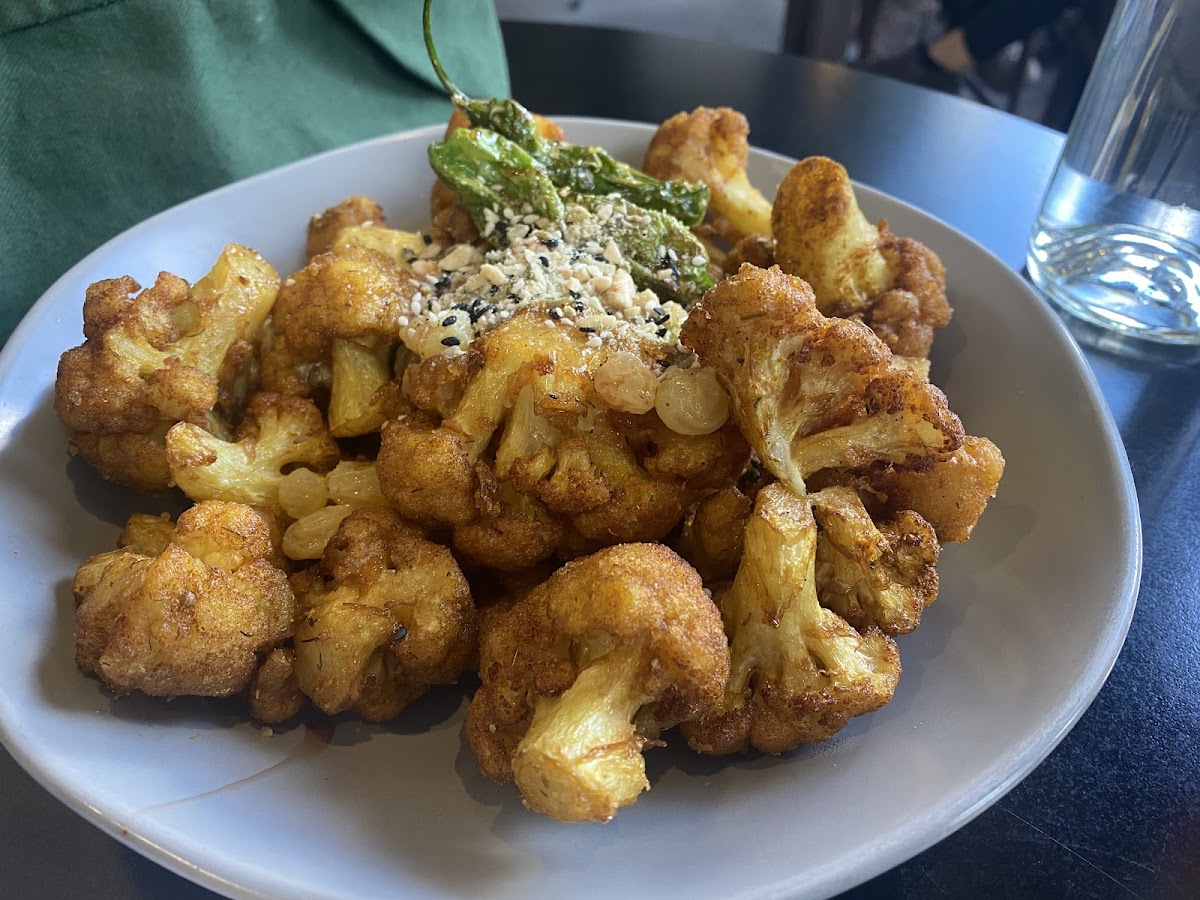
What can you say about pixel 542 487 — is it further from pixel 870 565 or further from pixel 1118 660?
pixel 1118 660

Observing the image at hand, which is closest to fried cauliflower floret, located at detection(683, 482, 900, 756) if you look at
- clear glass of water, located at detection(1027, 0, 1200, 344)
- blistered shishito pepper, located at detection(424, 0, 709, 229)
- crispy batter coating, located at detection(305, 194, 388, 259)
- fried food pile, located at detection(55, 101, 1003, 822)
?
fried food pile, located at detection(55, 101, 1003, 822)

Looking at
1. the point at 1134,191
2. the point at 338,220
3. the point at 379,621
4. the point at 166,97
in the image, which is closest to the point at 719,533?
the point at 379,621

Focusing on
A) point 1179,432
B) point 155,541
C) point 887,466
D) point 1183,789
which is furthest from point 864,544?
point 1179,432

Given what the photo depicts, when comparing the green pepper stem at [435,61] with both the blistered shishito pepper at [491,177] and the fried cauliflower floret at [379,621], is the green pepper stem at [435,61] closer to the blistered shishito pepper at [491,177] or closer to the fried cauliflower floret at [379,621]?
the blistered shishito pepper at [491,177]

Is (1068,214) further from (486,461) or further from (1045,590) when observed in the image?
(486,461)

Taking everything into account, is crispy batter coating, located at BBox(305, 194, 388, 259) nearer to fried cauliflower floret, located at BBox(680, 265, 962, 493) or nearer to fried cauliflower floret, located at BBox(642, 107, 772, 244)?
fried cauliflower floret, located at BBox(642, 107, 772, 244)

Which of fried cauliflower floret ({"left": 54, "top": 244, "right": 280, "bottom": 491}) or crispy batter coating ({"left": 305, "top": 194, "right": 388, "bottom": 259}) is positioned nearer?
fried cauliflower floret ({"left": 54, "top": 244, "right": 280, "bottom": 491})
